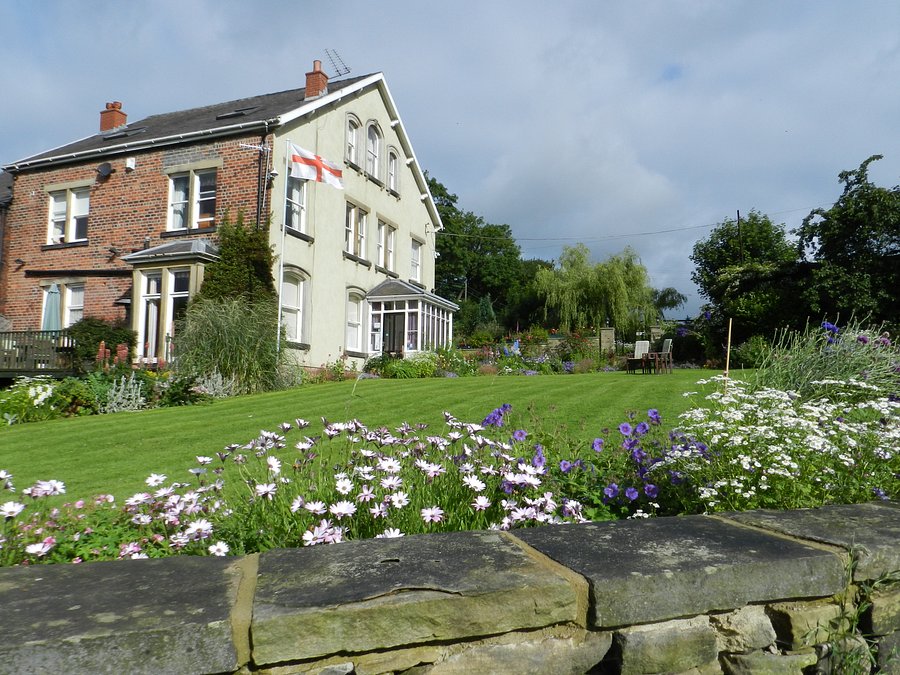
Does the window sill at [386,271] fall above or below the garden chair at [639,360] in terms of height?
above

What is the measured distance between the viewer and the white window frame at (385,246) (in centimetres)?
2098

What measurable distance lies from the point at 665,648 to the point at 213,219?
16.7 meters

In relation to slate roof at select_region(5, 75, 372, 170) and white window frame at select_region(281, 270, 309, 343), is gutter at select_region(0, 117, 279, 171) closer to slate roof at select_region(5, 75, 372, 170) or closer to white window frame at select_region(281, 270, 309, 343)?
slate roof at select_region(5, 75, 372, 170)

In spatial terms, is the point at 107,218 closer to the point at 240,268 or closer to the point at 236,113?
the point at 236,113

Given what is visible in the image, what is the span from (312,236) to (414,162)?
7591 millimetres

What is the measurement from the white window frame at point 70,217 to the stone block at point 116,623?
64.0ft

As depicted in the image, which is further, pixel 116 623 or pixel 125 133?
pixel 125 133

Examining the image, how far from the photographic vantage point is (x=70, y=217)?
18141mm

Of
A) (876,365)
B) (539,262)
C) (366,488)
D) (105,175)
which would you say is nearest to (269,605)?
(366,488)

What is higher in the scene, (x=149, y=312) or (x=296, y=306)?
(x=296, y=306)

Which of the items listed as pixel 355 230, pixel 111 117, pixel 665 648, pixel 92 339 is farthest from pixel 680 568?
pixel 111 117

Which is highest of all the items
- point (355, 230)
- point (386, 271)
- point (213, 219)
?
point (355, 230)

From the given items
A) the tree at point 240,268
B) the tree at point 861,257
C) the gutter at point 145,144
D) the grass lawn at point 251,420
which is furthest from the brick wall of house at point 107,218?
the tree at point 861,257

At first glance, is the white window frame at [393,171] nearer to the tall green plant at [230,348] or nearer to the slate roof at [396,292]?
the slate roof at [396,292]
